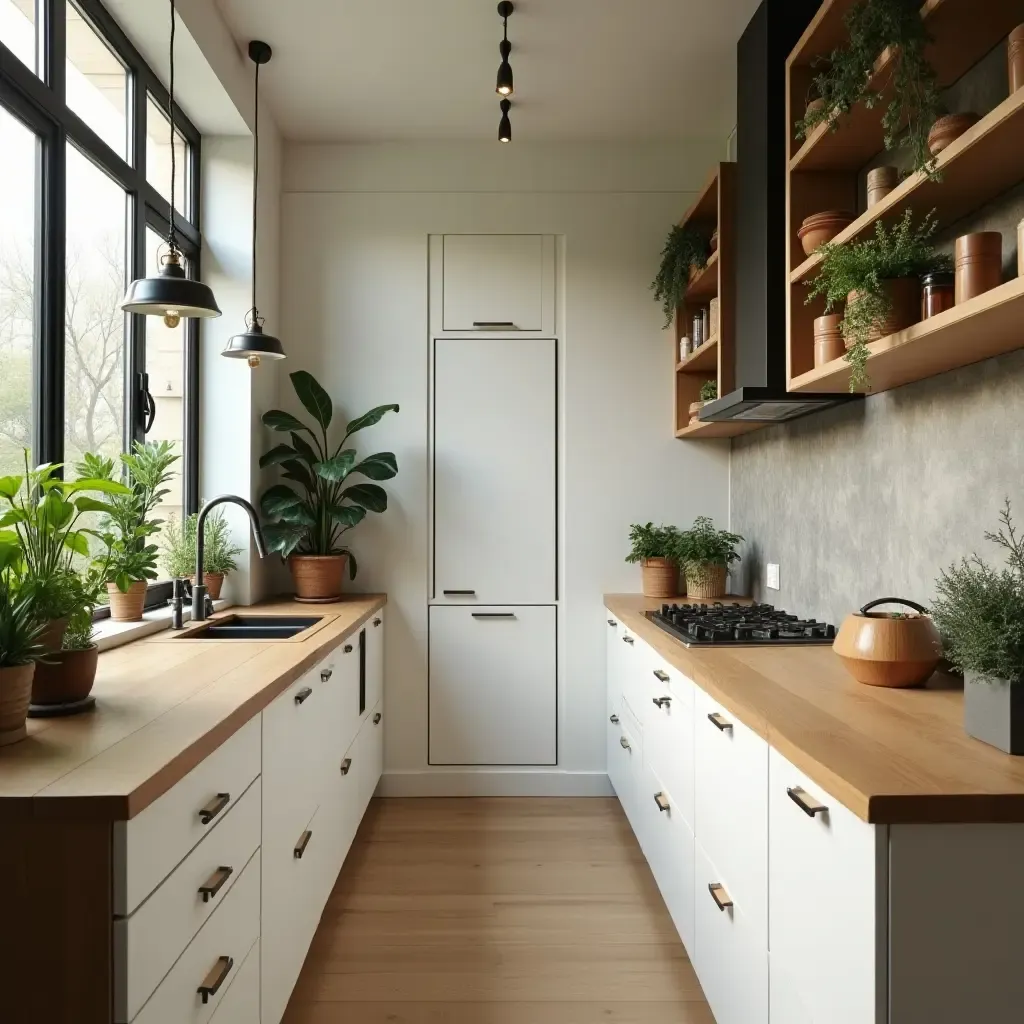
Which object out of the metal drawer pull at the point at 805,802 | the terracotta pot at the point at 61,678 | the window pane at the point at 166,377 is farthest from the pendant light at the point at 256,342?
the metal drawer pull at the point at 805,802

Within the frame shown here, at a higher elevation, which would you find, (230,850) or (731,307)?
(731,307)

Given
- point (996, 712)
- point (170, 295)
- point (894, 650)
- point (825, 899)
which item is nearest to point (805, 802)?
point (825, 899)

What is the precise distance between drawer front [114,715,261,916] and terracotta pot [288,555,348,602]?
5.50 ft

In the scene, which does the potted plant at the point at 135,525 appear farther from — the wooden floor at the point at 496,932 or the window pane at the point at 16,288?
the wooden floor at the point at 496,932

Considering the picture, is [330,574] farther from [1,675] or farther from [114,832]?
[114,832]

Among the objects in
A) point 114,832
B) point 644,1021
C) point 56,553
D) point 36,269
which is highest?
point 36,269

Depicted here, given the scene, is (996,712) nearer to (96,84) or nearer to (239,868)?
(239,868)

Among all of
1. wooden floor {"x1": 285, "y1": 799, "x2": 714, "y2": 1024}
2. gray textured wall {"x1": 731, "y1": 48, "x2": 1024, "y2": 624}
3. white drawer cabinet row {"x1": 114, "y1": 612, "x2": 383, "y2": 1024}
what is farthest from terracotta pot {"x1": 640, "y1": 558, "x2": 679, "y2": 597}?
white drawer cabinet row {"x1": 114, "y1": 612, "x2": 383, "y2": 1024}

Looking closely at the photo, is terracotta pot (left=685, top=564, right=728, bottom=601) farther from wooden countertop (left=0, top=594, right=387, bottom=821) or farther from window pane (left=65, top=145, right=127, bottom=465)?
window pane (left=65, top=145, right=127, bottom=465)

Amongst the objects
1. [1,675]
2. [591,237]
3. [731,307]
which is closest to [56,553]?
[1,675]

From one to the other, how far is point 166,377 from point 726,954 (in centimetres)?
A: 262

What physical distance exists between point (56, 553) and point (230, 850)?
0.63 metres

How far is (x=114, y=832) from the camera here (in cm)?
107

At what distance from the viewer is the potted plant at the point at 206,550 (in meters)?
2.92
